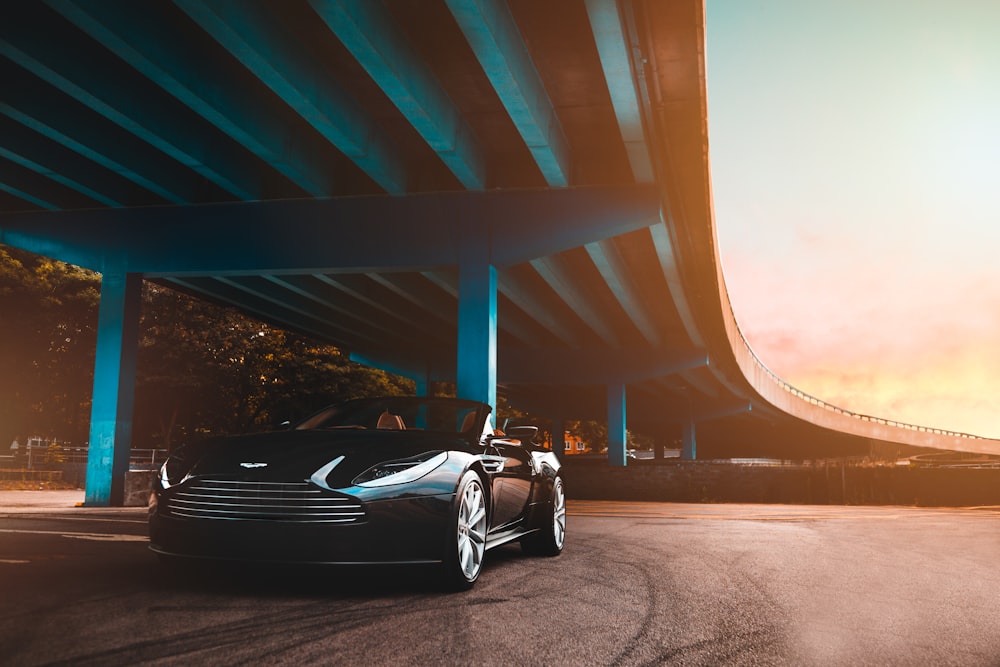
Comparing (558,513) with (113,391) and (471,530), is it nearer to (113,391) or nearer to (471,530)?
(471,530)

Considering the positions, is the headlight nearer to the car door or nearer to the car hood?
the car hood

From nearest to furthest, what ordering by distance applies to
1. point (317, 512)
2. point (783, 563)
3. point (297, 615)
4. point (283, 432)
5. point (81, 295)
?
point (297, 615)
point (317, 512)
point (283, 432)
point (783, 563)
point (81, 295)

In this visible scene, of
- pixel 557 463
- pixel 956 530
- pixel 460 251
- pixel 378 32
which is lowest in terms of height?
pixel 956 530

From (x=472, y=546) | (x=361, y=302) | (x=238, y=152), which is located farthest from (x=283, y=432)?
(x=361, y=302)

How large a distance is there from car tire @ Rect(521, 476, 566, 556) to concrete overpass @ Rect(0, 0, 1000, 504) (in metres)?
4.96

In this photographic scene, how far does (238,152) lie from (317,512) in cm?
1088

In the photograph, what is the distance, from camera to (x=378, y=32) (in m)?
9.95

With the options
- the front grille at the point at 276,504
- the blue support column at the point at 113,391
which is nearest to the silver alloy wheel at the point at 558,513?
the front grille at the point at 276,504

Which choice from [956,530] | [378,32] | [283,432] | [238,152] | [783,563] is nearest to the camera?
[283,432]

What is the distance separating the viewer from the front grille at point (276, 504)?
5.16 m

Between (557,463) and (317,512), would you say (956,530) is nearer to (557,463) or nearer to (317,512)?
(557,463)

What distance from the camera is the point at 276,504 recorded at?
5188 mm

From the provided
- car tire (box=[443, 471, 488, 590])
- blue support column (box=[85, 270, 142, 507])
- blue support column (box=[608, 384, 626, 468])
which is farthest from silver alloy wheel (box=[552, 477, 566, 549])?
blue support column (box=[608, 384, 626, 468])

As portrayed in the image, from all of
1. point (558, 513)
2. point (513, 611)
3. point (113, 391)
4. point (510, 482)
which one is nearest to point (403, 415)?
point (510, 482)
